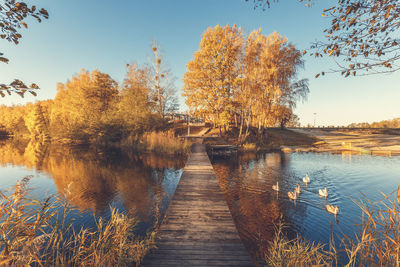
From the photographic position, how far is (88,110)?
88.8ft

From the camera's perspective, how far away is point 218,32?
21.1 metres

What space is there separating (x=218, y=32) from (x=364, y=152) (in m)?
22.4

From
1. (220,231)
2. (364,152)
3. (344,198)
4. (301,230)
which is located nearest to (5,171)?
(220,231)

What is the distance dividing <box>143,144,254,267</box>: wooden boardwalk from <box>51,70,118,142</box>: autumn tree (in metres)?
23.5

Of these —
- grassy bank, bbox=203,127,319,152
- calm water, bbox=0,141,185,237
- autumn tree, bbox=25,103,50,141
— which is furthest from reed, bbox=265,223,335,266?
autumn tree, bbox=25,103,50,141

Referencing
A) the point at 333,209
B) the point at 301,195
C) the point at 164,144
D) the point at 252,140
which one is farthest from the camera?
the point at 252,140

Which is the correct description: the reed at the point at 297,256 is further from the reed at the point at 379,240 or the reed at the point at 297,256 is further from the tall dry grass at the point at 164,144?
the tall dry grass at the point at 164,144

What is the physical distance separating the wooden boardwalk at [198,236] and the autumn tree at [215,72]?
55.0ft

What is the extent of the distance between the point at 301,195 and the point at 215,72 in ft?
56.2

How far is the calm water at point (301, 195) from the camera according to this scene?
18.4 feet

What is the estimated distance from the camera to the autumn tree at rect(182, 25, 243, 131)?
832 inches

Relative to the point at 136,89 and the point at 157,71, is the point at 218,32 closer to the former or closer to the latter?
the point at 157,71

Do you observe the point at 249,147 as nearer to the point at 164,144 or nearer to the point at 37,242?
the point at 164,144

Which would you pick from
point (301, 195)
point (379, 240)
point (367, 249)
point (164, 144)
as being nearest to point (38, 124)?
point (164, 144)
